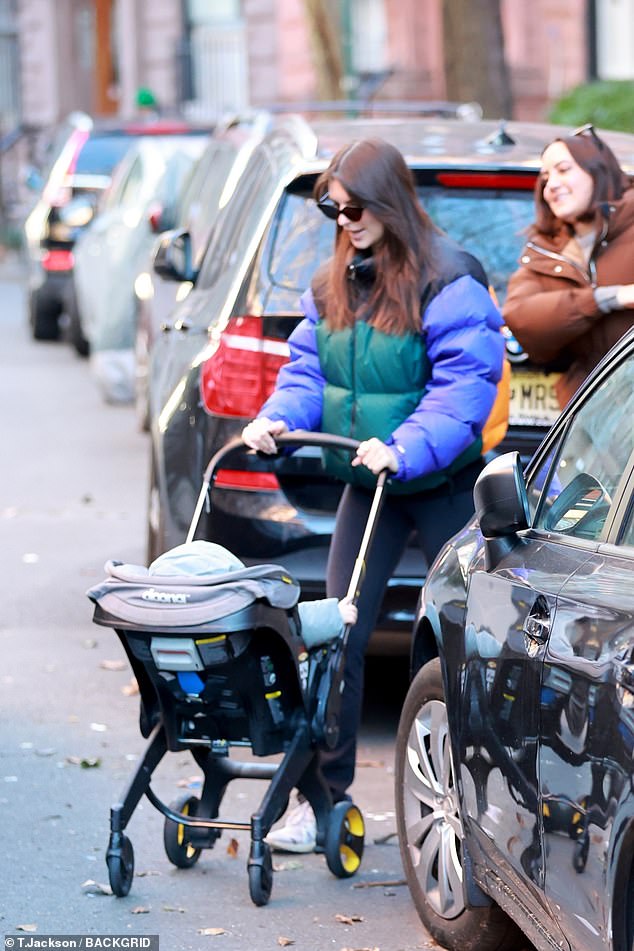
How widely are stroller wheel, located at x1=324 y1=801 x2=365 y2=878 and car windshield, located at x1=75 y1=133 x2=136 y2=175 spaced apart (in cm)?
1472

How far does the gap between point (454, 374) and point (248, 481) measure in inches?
45.3

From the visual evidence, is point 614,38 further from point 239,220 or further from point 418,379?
point 418,379

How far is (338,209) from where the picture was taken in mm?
5215

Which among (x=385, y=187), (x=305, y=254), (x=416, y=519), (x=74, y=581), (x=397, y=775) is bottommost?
(x=74, y=581)

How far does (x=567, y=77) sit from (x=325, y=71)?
6.22 m

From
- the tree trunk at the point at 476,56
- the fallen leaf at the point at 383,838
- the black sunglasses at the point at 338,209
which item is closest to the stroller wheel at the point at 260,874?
the fallen leaf at the point at 383,838

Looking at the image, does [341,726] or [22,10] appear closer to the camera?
[341,726]

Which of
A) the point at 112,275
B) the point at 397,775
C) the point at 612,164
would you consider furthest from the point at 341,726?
the point at 112,275

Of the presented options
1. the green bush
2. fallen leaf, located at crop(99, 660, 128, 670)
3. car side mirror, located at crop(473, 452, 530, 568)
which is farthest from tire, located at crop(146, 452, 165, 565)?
the green bush

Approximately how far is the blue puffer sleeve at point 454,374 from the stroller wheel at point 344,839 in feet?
2.95

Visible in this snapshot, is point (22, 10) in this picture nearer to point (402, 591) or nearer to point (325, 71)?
point (325, 71)

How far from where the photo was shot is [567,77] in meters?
25.8

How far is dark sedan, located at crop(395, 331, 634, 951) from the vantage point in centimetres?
338

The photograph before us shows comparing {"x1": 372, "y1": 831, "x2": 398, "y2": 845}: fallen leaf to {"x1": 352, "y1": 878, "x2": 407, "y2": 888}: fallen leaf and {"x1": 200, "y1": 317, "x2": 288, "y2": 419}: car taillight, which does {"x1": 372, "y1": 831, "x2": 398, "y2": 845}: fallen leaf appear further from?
{"x1": 200, "y1": 317, "x2": 288, "y2": 419}: car taillight
